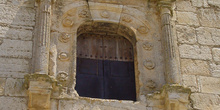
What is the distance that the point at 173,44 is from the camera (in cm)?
792

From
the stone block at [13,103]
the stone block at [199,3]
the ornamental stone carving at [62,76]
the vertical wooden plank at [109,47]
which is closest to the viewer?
the stone block at [13,103]

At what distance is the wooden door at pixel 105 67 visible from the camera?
770 centimetres

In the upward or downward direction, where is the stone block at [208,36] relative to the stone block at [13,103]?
upward

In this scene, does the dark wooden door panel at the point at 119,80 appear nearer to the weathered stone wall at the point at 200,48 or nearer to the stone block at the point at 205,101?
the weathered stone wall at the point at 200,48

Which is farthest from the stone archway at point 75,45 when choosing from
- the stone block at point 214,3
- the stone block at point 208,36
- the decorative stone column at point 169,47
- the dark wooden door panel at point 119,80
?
the stone block at point 214,3

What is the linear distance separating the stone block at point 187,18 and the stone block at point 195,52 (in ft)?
1.71

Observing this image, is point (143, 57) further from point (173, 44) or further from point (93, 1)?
point (93, 1)

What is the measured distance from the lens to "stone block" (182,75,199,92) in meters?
7.72

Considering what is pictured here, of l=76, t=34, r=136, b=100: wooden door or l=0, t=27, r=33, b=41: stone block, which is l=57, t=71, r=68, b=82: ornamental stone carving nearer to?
l=76, t=34, r=136, b=100: wooden door

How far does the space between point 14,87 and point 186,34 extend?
3.19 meters

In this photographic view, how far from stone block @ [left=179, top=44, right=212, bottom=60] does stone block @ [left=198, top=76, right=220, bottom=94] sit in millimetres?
419

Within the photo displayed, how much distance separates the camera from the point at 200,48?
27.0 ft

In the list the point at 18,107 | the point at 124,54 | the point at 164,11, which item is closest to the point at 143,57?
the point at 124,54

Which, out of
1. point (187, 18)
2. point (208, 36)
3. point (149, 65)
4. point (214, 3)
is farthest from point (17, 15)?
point (214, 3)
